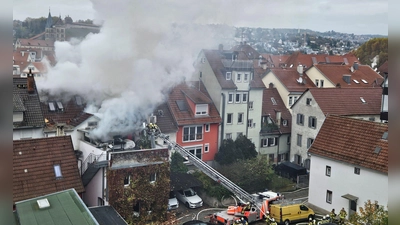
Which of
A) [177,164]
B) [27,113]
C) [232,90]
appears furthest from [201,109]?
[27,113]

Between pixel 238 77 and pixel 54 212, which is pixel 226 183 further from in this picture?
pixel 54 212

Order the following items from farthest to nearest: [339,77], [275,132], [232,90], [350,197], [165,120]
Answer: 1. [339,77]
2. [275,132]
3. [232,90]
4. [165,120]
5. [350,197]

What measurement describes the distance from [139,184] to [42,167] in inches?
79.1

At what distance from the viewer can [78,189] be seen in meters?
8.20

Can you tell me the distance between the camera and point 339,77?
19.4 m

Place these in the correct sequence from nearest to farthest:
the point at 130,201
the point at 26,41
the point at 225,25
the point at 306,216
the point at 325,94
A: the point at 130,201 → the point at 306,216 → the point at 325,94 → the point at 225,25 → the point at 26,41

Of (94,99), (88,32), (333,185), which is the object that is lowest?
(333,185)

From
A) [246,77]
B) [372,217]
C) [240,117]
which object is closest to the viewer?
[372,217]

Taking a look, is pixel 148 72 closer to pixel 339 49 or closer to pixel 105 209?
pixel 105 209

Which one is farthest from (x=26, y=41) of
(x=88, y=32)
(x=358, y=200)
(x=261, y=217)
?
(x=358, y=200)

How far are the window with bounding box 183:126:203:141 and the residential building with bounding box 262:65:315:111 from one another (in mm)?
4672

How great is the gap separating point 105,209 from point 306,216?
4.49 metres

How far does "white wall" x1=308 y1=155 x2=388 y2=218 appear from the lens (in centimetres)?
884

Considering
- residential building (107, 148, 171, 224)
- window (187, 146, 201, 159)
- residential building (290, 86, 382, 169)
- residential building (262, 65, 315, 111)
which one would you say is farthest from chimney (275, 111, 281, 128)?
residential building (107, 148, 171, 224)
